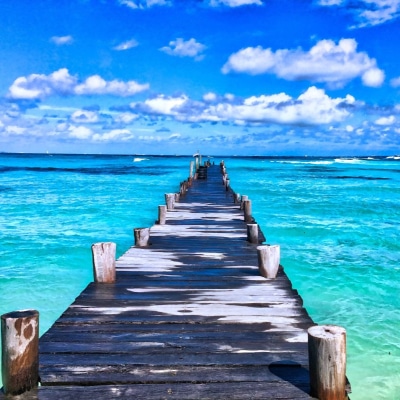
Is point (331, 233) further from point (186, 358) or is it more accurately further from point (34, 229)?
point (186, 358)

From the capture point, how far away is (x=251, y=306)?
5.14 metres

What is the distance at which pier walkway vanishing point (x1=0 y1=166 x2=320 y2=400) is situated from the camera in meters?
3.36

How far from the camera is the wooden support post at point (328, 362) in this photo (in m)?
3.02

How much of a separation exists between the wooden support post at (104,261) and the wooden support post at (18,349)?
2.56m

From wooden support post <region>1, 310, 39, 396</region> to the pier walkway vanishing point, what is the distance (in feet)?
0.41

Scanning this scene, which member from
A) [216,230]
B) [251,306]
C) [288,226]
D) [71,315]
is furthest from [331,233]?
[71,315]

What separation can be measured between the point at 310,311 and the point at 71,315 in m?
5.71

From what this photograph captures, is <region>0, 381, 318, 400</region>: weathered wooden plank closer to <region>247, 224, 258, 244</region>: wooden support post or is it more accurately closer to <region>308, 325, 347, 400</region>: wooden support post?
<region>308, 325, 347, 400</region>: wooden support post

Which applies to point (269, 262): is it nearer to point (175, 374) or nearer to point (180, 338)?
point (180, 338)

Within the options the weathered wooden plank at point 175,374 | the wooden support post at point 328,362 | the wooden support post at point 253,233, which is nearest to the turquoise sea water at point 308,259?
the wooden support post at point 253,233

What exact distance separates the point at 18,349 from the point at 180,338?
162 cm

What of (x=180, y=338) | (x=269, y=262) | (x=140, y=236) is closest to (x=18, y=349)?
(x=180, y=338)

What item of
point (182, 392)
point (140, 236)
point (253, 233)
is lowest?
point (182, 392)

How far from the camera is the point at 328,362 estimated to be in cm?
306
